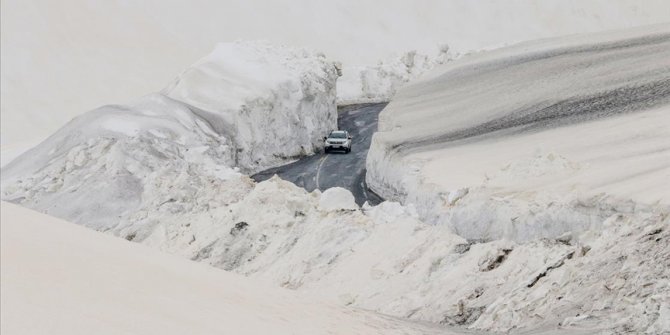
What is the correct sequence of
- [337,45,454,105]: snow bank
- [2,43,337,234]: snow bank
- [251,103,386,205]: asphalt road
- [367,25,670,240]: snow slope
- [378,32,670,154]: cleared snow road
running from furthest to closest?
1. [337,45,454,105]: snow bank
2. [251,103,386,205]: asphalt road
3. [378,32,670,154]: cleared snow road
4. [2,43,337,234]: snow bank
5. [367,25,670,240]: snow slope

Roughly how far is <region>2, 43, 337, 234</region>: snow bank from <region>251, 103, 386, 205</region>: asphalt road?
1206 millimetres

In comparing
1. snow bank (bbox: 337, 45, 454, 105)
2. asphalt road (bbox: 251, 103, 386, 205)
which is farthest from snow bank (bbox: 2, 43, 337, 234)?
snow bank (bbox: 337, 45, 454, 105)

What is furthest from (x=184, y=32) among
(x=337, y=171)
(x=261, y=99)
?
(x=337, y=171)

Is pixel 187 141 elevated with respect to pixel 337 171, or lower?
elevated

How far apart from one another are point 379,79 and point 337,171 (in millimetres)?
19950

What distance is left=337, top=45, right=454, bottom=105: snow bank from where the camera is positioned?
54312 millimetres

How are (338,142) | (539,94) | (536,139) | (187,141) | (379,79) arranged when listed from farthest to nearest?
(379,79), (338,142), (187,141), (539,94), (536,139)

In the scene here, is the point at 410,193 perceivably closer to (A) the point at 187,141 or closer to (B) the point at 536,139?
(B) the point at 536,139

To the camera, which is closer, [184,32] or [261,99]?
[261,99]

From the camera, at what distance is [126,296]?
10.2 metres

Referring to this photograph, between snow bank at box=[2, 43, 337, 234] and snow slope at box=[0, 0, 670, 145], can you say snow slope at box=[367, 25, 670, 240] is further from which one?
snow slope at box=[0, 0, 670, 145]

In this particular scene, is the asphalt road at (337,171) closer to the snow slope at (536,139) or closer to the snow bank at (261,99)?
the snow slope at (536,139)

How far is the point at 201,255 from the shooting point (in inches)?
840

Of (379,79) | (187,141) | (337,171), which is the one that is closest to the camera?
(187,141)
